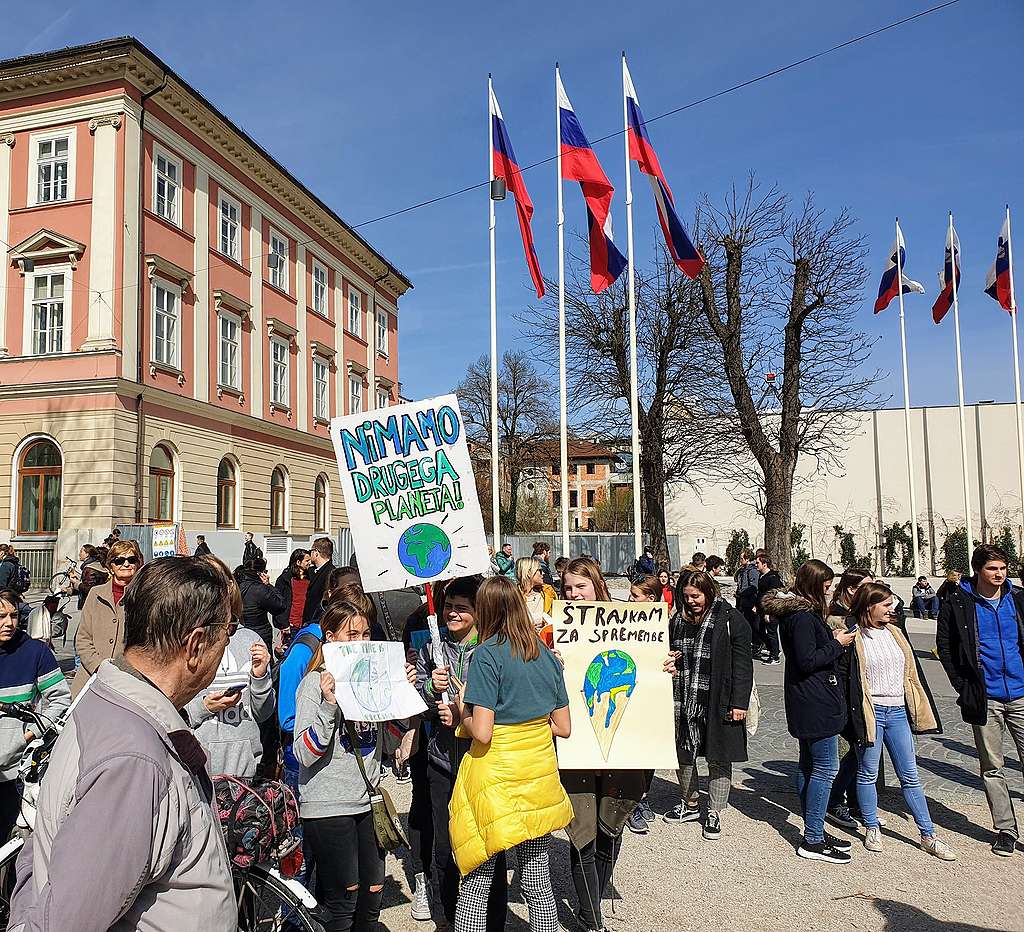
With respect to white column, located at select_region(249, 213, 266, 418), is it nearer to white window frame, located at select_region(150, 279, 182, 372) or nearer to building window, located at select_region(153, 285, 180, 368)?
white window frame, located at select_region(150, 279, 182, 372)

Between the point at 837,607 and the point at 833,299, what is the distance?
63.8 ft

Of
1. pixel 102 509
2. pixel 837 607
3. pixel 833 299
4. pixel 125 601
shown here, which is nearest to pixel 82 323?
pixel 102 509

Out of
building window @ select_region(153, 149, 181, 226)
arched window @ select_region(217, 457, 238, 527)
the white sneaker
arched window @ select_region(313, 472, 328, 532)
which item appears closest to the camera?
the white sneaker

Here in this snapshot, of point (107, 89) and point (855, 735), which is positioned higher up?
point (107, 89)

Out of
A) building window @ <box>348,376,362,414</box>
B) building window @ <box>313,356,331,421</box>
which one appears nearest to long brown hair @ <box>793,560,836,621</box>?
building window @ <box>313,356,331,421</box>

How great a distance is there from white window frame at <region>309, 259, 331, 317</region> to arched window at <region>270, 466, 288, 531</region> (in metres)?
8.00

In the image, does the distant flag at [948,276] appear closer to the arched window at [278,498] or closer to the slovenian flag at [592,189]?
the slovenian flag at [592,189]

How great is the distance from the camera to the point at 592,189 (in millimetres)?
16500

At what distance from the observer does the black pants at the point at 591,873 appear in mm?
4676

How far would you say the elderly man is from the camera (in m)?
1.60

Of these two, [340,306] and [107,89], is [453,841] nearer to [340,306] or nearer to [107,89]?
[107,89]

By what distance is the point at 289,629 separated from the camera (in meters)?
10.3

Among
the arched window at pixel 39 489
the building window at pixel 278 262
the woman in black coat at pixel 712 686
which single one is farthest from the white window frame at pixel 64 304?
the woman in black coat at pixel 712 686

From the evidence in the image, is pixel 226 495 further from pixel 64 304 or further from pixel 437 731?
pixel 437 731
